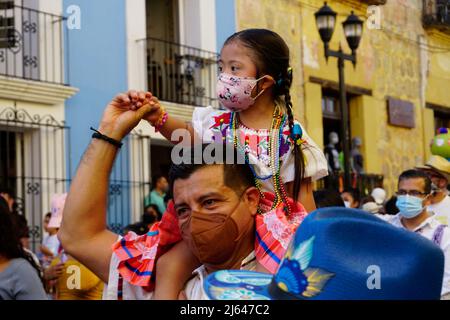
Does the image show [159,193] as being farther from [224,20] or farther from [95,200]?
[95,200]

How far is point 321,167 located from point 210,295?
152 centimetres

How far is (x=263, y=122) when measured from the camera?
3.06 meters

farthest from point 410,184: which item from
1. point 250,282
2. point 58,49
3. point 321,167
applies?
point 58,49

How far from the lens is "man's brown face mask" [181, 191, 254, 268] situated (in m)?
2.16

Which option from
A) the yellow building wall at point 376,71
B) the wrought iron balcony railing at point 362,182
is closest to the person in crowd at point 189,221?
the wrought iron balcony railing at point 362,182

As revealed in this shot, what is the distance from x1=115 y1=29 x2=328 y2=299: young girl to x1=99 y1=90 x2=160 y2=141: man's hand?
0.20 metres

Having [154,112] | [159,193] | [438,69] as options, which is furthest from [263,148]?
[438,69]

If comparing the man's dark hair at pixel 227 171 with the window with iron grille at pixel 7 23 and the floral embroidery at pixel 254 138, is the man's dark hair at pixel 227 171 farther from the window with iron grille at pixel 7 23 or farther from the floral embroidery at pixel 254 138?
the window with iron grille at pixel 7 23

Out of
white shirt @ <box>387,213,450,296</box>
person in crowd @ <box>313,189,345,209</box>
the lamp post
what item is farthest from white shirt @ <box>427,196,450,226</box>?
the lamp post

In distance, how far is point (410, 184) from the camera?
652cm

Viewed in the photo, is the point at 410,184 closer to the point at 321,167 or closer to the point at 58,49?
the point at 321,167

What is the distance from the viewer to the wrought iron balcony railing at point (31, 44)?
10531 millimetres

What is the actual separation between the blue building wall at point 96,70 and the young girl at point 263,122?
26.8 ft
